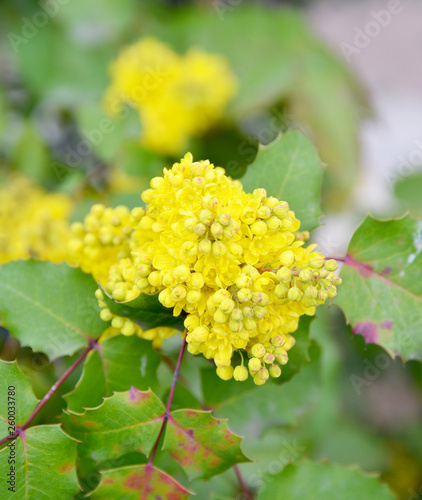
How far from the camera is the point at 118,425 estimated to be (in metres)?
0.88

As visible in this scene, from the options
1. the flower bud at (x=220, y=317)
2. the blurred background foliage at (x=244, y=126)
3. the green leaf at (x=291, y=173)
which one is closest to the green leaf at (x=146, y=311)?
the flower bud at (x=220, y=317)

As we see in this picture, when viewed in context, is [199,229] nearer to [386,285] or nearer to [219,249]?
[219,249]

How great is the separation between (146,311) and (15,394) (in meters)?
0.31

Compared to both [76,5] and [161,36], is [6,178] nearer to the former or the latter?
[76,5]

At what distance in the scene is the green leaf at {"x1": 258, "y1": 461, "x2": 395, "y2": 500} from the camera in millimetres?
1189

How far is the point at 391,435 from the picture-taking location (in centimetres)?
261

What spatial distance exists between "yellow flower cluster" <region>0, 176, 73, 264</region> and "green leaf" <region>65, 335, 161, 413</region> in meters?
0.42

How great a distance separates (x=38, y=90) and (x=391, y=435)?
275cm

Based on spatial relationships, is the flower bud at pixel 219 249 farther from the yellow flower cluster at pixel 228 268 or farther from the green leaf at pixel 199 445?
the green leaf at pixel 199 445

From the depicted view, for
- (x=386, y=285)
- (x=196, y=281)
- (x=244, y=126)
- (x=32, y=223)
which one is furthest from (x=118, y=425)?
(x=244, y=126)

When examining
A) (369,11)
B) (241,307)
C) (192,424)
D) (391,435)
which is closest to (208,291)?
(241,307)

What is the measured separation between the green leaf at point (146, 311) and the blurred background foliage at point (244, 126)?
3.14 ft

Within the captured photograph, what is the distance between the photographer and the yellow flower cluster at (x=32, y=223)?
54.9 inches

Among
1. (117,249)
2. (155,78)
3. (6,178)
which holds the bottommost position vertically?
(6,178)
